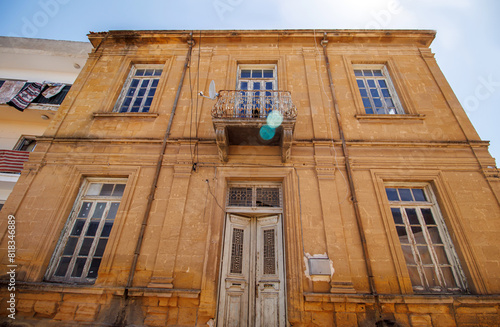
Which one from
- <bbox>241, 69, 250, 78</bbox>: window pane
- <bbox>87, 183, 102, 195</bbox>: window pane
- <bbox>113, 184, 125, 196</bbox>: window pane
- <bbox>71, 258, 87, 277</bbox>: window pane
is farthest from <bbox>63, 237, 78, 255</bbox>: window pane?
<bbox>241, 69, 250, 78</bbox>: window pane

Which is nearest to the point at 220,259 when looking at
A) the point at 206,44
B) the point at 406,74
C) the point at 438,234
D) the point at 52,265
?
the point at 52,265

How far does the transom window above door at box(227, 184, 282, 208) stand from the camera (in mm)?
6098

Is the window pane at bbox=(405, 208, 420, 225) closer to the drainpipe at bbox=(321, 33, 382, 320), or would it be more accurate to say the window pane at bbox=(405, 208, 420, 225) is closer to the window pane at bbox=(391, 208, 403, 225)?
the window pane at bbox=(391, 208, 403, 225)

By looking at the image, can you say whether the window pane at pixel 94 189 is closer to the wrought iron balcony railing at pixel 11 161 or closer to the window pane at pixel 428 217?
the wrought iron balcony railing at pixel 11 161

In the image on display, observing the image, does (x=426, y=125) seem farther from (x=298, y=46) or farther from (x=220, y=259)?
(x=220, y=259)

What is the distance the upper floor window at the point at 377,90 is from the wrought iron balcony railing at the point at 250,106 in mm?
2920

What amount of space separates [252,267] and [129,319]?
2.61m

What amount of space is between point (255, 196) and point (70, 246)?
448 centimetres

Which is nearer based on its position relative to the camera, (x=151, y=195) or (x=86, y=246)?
(x=86, y=246)

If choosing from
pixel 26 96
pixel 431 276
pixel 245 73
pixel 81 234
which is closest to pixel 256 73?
pixel 245 73

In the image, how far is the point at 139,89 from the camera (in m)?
8.16

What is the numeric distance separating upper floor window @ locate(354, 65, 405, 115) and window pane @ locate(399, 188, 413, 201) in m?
2.53

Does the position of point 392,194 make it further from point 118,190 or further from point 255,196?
point 118,190

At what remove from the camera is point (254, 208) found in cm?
598
